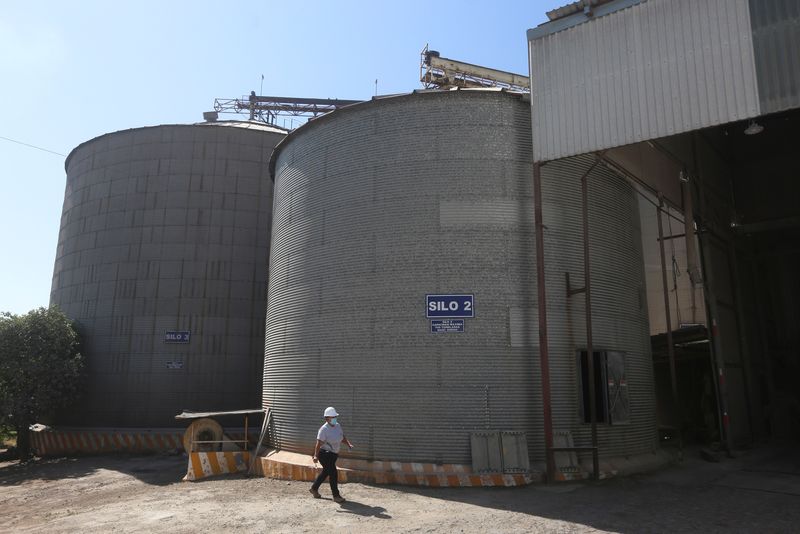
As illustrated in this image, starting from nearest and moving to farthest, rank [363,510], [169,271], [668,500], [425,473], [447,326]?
[363,510] → [668,500] → [425,473] → [447,326] → [169,271]

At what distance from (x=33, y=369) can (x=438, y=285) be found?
46.2ft

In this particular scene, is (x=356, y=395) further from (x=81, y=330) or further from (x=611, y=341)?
(x=81, y=330)

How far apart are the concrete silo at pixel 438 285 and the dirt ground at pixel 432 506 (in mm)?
1312

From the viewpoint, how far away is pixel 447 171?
12.4 m

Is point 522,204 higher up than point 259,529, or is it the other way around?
point 522,204

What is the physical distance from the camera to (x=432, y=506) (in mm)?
9195

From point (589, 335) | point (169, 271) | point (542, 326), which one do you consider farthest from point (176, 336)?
point (589, 335)

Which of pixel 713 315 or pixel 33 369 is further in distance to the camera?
pixel 33 369

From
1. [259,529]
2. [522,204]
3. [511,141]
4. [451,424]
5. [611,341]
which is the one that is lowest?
Answer: [259,529]

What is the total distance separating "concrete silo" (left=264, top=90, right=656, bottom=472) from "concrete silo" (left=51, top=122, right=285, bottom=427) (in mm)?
6695

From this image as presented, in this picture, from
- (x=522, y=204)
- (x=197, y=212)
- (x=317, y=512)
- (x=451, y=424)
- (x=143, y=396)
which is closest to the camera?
(x=317, y=512)

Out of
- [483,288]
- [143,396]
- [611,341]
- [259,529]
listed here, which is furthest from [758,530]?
[143,396]

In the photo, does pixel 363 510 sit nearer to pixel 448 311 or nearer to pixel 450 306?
pixel 448 311

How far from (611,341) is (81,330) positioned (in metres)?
18.3
